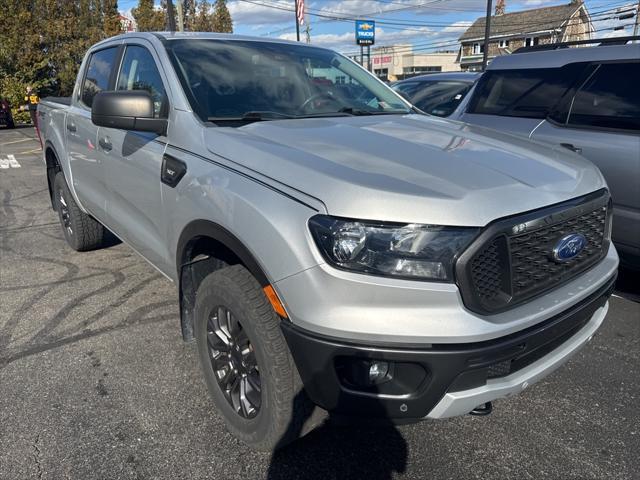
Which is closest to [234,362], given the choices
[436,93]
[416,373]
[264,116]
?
[416,373]

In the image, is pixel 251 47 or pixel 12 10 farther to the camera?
pixel 12 10

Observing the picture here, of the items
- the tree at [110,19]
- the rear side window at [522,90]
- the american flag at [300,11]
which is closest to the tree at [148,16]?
the tree at [110,19]

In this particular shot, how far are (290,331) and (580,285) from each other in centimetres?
126

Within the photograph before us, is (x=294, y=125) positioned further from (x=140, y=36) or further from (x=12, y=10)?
(x=12, y=10)

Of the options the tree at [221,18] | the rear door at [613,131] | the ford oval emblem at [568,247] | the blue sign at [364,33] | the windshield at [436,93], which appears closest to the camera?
the ford oval emblem at [568,247]

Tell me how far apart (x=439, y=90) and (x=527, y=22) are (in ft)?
160

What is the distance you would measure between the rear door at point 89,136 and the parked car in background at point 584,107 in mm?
3030

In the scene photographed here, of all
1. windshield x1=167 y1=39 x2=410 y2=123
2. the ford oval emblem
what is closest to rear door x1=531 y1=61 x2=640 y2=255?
windshield x1=167 y1=39 x2=410 y2=123

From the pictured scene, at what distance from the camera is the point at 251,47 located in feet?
10.6

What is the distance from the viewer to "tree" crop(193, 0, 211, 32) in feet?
96.7

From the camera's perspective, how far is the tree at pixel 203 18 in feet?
96.7

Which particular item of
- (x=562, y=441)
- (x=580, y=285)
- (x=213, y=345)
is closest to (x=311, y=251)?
(x=213, y=345)

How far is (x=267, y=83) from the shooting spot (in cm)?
303

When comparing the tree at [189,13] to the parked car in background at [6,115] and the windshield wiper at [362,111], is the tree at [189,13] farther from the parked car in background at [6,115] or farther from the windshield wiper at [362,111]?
the windshield wiper at [362,111]
